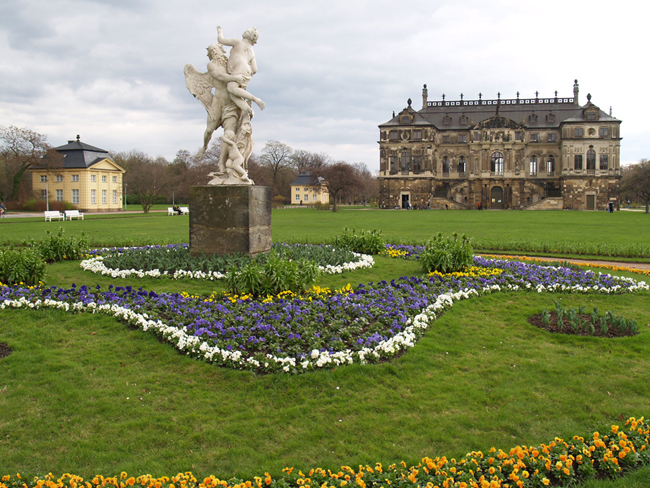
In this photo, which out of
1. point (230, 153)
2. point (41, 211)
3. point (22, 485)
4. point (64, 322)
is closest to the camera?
point (22, 485)

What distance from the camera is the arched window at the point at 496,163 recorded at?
232 feet

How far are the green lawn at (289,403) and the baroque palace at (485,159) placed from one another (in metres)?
64.6

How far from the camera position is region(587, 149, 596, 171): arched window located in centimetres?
6575

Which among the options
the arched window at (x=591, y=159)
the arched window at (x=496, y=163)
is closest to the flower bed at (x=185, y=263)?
the arched window at (x=496, y=163)

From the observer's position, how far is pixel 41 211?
53.0 metres

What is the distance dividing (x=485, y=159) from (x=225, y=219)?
66.7 metres

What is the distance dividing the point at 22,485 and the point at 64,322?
4.00 metres

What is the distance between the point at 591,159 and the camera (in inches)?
2591

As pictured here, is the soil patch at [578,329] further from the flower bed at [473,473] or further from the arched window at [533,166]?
the arched window at [533,166]

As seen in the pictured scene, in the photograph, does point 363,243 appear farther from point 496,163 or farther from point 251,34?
point 496,163

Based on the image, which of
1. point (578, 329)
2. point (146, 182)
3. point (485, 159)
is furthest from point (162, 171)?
point (578, 329)

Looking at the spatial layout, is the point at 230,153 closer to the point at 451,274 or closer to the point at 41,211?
the point at 451,274

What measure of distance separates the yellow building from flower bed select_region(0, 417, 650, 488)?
59414 mm

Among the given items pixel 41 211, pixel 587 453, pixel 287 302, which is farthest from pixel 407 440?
pixel 41 211
